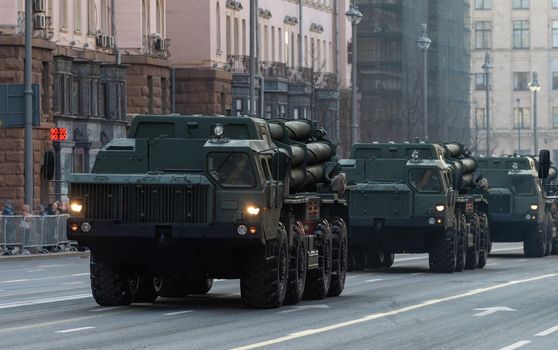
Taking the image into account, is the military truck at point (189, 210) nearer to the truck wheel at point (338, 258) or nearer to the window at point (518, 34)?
the truck wheel at point (338, 258)

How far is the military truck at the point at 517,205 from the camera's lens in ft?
183

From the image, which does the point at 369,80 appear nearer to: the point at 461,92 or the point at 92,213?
the point at 461,92

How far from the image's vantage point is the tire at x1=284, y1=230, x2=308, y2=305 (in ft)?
96.2

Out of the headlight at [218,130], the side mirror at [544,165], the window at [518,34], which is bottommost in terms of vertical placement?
the side mirror at [544,165]

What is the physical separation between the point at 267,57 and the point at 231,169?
2621 inches

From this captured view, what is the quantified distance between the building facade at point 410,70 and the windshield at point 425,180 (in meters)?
61.5

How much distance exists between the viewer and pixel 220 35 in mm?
85500

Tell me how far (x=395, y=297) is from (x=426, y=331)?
761 centimetres

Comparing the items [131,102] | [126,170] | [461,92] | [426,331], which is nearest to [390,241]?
[126,170]

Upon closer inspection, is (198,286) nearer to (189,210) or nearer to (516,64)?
(189,210)

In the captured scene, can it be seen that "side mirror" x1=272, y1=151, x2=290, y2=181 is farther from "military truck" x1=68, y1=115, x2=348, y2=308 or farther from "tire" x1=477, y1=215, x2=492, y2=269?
"tire" x1=477, y1=215, x2=492, y2=269

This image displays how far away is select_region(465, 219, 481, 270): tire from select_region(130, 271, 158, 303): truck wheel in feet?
54.2

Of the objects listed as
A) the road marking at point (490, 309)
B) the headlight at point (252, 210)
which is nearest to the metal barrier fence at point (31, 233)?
the road marking at point (490, 309)

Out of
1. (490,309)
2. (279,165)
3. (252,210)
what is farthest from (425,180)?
(252,210)
